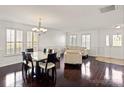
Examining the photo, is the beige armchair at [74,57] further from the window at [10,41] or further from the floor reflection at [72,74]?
the window at [10,41]

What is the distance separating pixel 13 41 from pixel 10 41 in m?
0.20

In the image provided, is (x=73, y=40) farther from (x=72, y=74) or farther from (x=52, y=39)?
(x=72, y=74)

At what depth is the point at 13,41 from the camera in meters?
6.24

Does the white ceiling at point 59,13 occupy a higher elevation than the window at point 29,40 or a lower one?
higher

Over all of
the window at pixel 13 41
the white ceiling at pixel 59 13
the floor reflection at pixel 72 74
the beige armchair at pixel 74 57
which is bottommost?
the floor reflection at pixel 72 74

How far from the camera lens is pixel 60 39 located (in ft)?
34.7

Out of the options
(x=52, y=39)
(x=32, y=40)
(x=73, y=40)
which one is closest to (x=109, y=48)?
(x=73, y=40)

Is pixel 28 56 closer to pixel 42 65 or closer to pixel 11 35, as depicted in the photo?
pixel 42 65

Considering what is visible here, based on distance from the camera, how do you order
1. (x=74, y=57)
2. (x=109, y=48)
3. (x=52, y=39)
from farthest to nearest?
1. (x=52, y=39)
2. (x=109, y=48)
3. (x=74, y=57)

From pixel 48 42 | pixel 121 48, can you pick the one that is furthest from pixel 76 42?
pixel 121 48

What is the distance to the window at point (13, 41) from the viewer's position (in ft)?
19.5

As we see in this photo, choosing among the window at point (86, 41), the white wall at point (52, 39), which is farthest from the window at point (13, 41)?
the window at point (86, 41)

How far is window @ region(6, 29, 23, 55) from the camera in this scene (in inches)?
233
